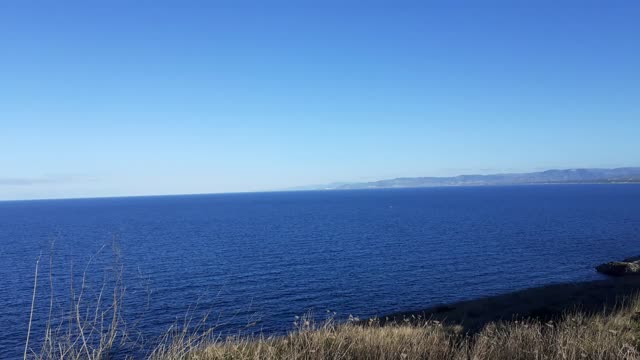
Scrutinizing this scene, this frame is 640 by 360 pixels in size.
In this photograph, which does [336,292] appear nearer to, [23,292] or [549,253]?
[23,292]

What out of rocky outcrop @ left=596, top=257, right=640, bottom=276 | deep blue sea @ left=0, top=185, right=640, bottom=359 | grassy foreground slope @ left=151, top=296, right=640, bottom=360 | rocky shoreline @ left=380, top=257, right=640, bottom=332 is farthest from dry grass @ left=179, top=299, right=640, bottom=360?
rocky outcrop @ left=596, top=257, right=640, bottom=276

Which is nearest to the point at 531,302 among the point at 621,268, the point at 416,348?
the point at 621,268

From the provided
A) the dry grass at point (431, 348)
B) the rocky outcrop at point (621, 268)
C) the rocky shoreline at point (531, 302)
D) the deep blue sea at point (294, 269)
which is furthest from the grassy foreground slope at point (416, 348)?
the rocky outcrop at point (621, 268)

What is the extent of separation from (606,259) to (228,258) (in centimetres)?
Result: 5205

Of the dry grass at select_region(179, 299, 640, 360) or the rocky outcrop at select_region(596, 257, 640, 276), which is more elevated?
the dry grass at select_region(179, 299, 640, 360)

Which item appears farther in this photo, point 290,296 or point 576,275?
point 576,275

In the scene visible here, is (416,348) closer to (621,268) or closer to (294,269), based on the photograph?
(294,269)

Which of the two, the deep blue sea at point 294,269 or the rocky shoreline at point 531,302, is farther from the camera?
the deep blue sea at point 294,269

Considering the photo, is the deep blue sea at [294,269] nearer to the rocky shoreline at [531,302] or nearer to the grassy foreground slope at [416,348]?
the rocky shoreline at [531,302]

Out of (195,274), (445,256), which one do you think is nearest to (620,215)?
(445,256)

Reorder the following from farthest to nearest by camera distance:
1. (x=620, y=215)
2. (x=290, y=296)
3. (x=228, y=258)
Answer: (x=620, y=215) → (x=228, y=258) → (x=290, y=296)

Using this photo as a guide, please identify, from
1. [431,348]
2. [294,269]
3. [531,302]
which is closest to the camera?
[431,348]

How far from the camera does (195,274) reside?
54156mm

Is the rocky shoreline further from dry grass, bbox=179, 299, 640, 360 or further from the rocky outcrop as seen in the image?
dry grass, bbox=179, 299, 640, 360
